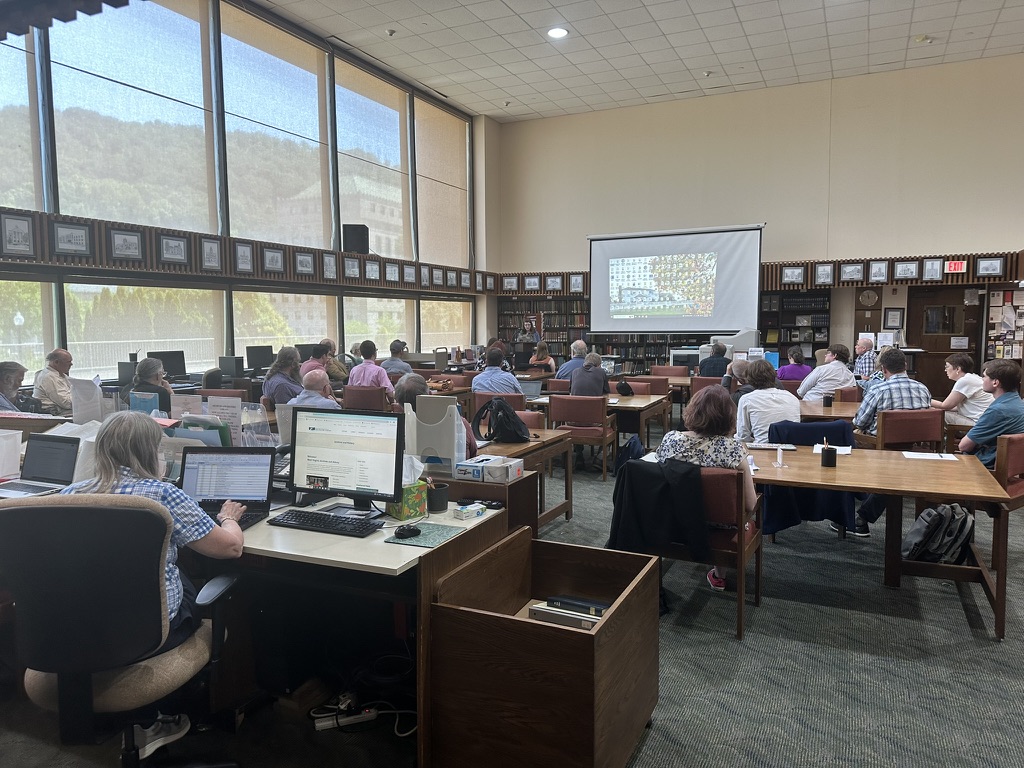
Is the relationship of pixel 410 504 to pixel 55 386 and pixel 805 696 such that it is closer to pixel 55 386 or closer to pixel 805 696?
pixel 805 696

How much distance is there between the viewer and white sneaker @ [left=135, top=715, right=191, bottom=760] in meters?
2.30

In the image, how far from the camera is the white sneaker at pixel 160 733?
90.7 inches

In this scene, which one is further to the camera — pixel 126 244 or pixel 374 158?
pixel 374 158

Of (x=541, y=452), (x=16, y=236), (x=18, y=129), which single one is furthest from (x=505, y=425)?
(x=18, y=129)

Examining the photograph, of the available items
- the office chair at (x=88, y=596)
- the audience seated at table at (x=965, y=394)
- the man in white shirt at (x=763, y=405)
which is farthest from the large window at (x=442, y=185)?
the office chair at (x=88, y=596)

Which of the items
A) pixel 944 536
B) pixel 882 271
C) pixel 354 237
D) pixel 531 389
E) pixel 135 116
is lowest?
pixel 944 536

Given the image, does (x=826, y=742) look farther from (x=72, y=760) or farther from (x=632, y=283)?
(x=632, y=283)

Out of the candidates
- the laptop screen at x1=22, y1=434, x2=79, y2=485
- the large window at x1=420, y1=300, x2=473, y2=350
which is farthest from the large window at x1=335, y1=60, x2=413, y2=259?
the laptop screen at x1=22, y1=434, x2=79, y2=485

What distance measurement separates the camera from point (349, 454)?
106 inches

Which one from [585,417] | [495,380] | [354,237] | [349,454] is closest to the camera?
→ [349,454]

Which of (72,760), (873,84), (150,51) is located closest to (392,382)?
(150,51)

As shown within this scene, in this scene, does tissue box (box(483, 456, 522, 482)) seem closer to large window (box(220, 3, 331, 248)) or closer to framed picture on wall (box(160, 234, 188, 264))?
framed picture on wall (box(160, 234, 188, 264))

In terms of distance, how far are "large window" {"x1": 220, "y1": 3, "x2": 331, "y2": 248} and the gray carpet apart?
707 cm

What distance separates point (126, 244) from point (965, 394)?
303 inches
